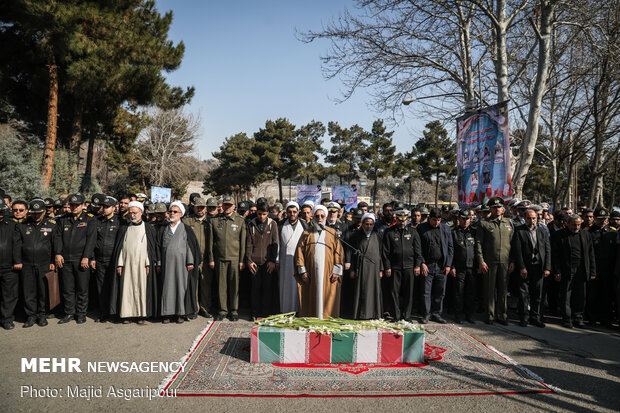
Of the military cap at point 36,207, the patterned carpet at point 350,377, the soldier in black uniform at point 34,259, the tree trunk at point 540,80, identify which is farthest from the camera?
the tree trunk at point 540,80

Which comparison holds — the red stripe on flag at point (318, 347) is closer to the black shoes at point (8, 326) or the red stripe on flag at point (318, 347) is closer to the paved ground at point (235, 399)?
the paved ground at point (235, 399)

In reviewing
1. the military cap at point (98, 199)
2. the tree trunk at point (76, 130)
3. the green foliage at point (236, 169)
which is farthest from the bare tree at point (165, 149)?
the military cap at point (98, 199)

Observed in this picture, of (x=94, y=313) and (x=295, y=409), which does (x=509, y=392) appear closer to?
(x=295, y=409)

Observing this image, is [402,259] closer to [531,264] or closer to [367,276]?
[367,276]

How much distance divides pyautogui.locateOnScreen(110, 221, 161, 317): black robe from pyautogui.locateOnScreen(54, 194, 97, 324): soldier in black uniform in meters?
0.43

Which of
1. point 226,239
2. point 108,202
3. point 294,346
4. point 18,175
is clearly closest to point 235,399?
point 294,346

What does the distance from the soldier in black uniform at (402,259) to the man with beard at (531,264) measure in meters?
1.75

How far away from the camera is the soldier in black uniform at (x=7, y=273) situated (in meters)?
5.73

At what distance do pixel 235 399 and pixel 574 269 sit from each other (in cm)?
622

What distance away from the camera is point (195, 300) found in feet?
21.2

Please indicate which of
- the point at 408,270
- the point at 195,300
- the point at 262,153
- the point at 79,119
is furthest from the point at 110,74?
the point at 262,153

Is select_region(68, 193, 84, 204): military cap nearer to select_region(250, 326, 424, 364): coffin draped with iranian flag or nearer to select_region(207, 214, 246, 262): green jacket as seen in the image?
select_region(207, 214, 246, 262): green jacket

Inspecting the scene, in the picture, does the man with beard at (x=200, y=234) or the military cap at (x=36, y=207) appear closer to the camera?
the military cap at (x=36, y=207)

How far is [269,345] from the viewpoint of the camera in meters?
4.45
